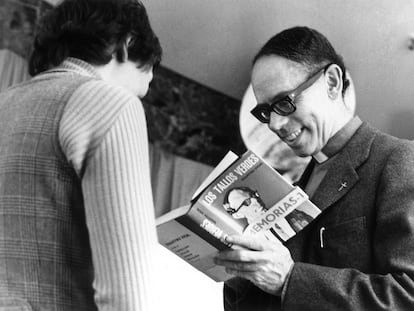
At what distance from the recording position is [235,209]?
1348mm

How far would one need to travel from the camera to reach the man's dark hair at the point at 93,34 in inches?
46.4

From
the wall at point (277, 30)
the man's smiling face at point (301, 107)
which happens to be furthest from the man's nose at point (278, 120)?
the wall at point (277, 30)

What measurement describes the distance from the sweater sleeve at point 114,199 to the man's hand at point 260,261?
1.41 feet

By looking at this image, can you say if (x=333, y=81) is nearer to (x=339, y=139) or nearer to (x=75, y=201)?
(x=339, y=139)

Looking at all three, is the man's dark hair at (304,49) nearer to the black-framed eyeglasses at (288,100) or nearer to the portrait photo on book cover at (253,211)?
the black-framed eyeglasses at (288,100)

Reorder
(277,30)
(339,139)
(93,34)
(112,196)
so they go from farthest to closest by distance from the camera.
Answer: (277,30)
(339,139)
(93,34)
(112,196)

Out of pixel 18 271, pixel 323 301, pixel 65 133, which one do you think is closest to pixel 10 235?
pixel 18 271

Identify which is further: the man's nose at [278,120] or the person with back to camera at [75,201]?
the man's nose at [278,120]

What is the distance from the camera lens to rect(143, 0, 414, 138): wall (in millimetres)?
3881

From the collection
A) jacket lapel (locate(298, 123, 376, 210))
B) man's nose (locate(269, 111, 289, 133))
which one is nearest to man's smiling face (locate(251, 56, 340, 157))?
man's nose (locate(269, 111, 289, 133))

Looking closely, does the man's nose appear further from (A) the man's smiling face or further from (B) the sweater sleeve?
(B) the sweater sleeve

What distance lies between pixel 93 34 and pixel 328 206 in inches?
28.5

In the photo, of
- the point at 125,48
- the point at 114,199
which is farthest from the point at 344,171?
the point at 114,199

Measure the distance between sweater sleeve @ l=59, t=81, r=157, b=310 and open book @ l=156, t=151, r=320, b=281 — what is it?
1.13 ft
